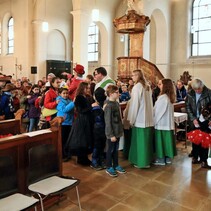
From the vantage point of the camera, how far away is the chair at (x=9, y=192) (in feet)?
6.77

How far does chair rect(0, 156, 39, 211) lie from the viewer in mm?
2062

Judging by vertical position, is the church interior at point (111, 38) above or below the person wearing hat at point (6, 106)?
above

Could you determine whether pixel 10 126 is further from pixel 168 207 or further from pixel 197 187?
pixel 197 187

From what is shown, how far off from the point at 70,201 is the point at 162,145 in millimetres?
1881

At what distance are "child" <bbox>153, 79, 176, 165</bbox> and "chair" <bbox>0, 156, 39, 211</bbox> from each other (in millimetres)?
2558

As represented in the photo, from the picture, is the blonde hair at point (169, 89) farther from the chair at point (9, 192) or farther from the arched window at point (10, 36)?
the arched window at point (10, 36)

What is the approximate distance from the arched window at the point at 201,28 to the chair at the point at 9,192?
38.0 feet

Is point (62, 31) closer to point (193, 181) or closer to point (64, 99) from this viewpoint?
point (64, 99)

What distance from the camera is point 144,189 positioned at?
135 inches

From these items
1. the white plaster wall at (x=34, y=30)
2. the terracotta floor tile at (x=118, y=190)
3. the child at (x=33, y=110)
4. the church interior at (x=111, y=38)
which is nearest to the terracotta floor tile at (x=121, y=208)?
the terracotta floor tile at (x=118, y=190)

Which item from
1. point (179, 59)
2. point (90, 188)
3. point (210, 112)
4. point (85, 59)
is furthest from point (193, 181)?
point (179, 59)

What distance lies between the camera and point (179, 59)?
12758mm

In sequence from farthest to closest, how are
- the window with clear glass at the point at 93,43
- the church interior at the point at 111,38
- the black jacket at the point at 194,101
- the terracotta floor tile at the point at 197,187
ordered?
the window with clear glass at the point at 93,43
the church interior at the point at 111,38
the black jacket at the point at 194,101
the terracotta floor tile at the point at 197,187

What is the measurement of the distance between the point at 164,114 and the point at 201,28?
31.5ft
